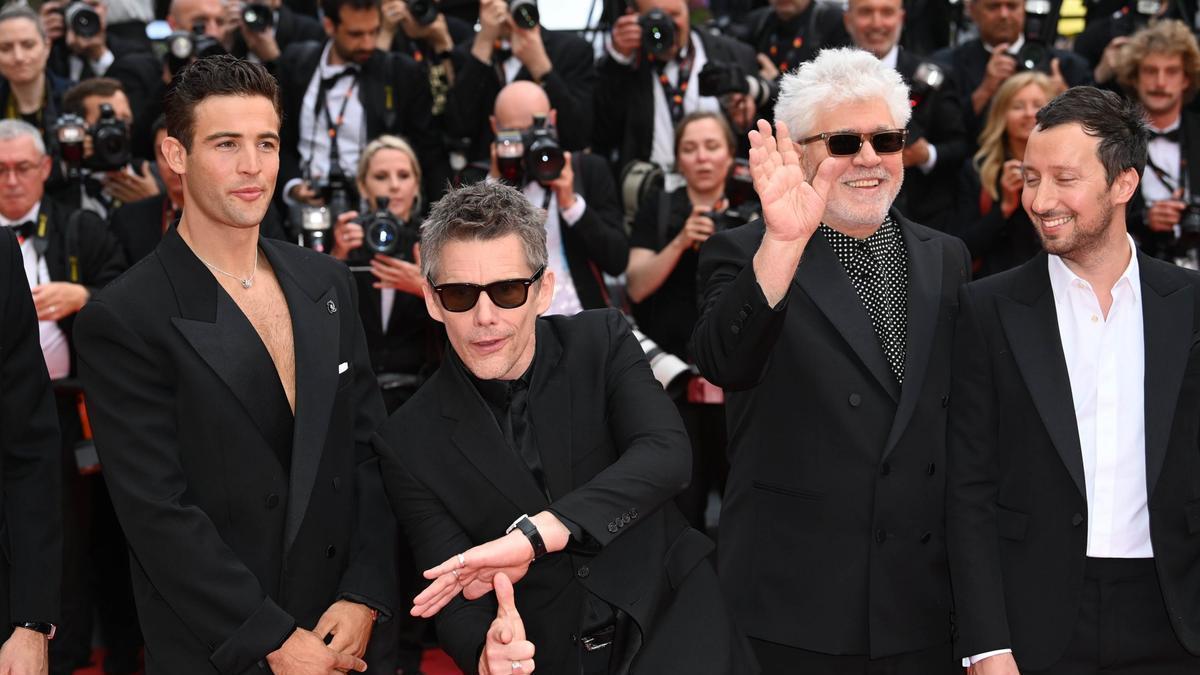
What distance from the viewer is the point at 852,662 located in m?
3.21

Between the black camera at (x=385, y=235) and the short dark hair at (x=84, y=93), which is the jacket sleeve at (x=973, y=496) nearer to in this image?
the black camera at (x=385, y=235)

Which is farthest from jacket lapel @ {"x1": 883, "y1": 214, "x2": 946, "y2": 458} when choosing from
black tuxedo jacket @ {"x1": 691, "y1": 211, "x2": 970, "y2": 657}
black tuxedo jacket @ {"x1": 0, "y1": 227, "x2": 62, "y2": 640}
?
black tuxedo jacket @ {"x1": 0, "y1": 227, "x2": 62, "y2": 640}

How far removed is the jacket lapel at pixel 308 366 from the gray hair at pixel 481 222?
0.33 meters

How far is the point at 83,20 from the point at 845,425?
226 inches

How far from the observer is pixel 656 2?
6.62m

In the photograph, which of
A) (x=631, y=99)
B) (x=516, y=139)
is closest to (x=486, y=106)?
(x=631, y=99)

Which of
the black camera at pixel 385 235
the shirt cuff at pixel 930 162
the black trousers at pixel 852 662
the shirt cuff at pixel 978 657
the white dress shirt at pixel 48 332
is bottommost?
the black trousers at pixel 852 662

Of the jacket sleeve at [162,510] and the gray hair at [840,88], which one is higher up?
the gray hair at [840,88]

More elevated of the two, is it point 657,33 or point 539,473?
point 657,33

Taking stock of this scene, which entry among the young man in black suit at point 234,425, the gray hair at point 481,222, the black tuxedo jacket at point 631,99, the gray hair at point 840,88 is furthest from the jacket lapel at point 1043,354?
the black tuxedo jacket at point 631,99

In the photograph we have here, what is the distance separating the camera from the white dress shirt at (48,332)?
5336 mm

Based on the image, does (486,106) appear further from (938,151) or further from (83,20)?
(83,20)

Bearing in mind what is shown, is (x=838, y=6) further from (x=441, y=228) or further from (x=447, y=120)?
(x=441, y=228)

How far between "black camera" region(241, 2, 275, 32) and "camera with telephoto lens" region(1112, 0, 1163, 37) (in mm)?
4553
